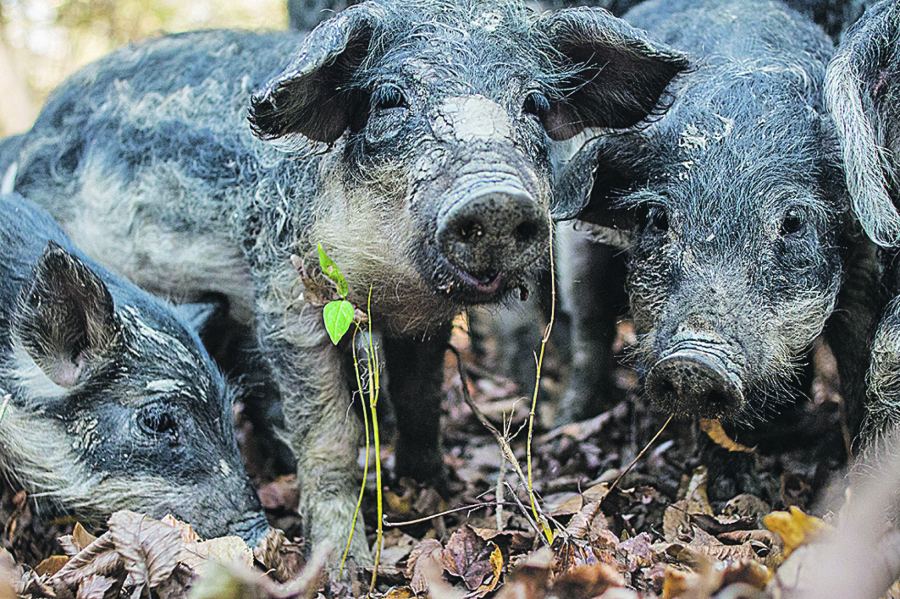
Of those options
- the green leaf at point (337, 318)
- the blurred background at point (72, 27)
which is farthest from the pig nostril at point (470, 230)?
the blurred background at point (72, 27)

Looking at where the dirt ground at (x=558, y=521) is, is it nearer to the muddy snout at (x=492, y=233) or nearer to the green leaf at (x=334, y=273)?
the muddy snout at (x=492, y=233)

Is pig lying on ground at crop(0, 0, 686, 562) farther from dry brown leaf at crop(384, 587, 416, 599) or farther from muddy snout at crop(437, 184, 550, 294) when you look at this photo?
dry brown leaf at crop(384, 587, 416, 599)

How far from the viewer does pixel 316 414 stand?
353 centimetres

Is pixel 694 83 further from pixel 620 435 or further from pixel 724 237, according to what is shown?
pixel 620 435

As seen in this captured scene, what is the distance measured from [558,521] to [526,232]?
1.31m

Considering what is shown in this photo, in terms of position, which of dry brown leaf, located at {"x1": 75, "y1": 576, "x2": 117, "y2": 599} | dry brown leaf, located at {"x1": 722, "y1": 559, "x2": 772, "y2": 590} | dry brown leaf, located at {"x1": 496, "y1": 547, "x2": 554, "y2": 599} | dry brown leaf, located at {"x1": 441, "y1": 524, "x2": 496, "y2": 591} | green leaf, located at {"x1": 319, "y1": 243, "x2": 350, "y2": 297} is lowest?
dry brown leaf, located at {"x1": 441, "y1": 524, "x2": 496, "y2": 591}

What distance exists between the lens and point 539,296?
3.81 meters

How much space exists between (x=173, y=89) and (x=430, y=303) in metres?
2.29

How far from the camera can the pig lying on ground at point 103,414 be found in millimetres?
3146

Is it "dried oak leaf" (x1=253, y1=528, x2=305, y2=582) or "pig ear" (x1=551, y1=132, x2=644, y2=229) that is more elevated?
"pig ear" (x1=551, y1=132, x2=644, y2=229)

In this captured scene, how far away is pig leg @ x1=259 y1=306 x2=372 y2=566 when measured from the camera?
347 centimetres

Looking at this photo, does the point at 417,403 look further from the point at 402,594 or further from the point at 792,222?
the point at 792,222

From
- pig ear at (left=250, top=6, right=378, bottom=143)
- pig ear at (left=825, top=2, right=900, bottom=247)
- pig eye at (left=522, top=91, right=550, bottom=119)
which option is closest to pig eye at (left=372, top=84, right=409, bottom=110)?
pig ear at (left=250, top=6, right=378, bottom=143)

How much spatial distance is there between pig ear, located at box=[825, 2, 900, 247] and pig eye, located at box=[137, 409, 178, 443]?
107 inches
